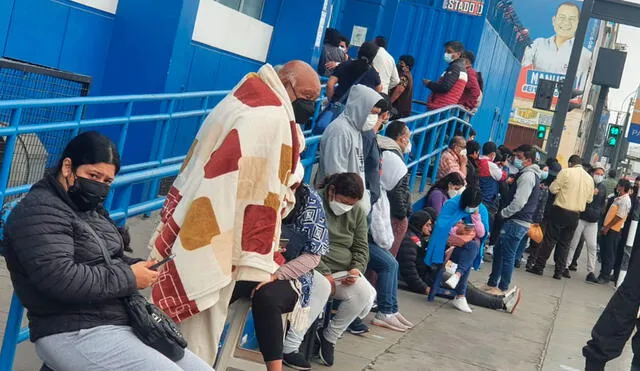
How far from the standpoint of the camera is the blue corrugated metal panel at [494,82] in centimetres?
1888

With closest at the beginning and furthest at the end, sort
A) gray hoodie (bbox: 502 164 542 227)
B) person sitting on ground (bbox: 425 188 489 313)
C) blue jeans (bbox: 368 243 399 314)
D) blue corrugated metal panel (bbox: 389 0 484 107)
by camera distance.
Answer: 1. blue jeans (bbox: 368 243 399 314)
2. person sitting on ground (bbox: 425 188 489 313)
3. gray hoodie (bbox: 502 164 542 227)
4. blue corrugated metal panel (bbox: 389 0 484 107)

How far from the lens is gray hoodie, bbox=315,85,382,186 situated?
7733mm

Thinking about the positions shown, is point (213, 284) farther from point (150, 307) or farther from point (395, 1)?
point (395, 1)

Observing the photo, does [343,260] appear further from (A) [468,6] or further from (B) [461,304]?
(A) [468,6]

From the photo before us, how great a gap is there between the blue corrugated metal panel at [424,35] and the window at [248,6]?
12.6ft

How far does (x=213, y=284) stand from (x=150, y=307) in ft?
2.70

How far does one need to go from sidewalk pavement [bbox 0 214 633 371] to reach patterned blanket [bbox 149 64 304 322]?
3.23ft

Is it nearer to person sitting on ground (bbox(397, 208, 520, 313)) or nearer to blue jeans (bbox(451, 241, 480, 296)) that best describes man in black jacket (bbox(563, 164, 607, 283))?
person sitting on ground (bbox(397, 208, 520, 313))

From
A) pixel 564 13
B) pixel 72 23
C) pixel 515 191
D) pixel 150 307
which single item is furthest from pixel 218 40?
pixel 564 13

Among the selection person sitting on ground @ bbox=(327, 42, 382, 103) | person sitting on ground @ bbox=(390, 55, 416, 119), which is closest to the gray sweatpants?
person sitting on ground @ bbox=(327, 42, 382, 103)

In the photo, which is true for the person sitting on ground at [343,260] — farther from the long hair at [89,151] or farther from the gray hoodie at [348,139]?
the long hair at [89,151]

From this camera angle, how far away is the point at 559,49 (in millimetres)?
64000

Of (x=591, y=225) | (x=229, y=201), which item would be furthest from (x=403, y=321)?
(x=591, y=225)

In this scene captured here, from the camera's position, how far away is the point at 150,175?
511 centimetres
